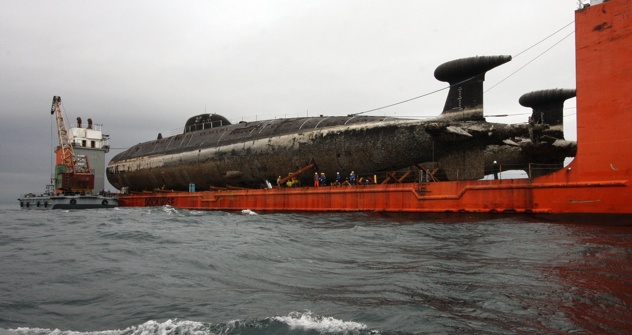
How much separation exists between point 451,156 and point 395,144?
2.75 m

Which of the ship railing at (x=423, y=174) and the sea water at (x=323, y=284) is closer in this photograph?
the sea water at (x=323, y=284)

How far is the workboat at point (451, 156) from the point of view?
15156 mm

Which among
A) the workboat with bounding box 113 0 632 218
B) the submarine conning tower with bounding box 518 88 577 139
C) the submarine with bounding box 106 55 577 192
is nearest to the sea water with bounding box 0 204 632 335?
the workboat with bounding box 113 0 632 218

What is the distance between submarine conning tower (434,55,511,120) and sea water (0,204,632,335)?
8.94 meters

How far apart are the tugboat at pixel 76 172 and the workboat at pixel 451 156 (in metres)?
4.83

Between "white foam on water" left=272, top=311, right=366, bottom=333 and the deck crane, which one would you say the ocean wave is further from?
the deck crane

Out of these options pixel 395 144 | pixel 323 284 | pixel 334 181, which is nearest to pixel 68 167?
pixel 334 181

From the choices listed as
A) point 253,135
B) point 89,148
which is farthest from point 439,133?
point 89,148

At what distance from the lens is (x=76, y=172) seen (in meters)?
42.8

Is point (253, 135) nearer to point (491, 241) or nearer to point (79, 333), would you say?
point (491, 241)

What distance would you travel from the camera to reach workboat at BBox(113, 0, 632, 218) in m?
15.2

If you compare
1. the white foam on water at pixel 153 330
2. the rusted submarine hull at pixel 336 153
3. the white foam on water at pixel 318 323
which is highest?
the rusted submarine hull at pixel 336 153

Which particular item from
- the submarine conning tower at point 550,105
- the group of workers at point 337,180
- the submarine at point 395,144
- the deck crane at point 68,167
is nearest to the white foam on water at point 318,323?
the submarine at point 395,144

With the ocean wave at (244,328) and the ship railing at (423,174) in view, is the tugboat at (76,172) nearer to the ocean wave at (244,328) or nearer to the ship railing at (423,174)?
the ship railing at (423,174)
